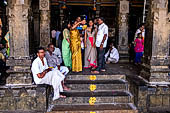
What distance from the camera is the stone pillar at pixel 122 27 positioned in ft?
27.2

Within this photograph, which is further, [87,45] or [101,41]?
[87,45]

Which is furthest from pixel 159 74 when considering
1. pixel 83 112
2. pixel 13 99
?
pixel 13 99

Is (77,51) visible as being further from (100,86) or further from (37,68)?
(37,68)

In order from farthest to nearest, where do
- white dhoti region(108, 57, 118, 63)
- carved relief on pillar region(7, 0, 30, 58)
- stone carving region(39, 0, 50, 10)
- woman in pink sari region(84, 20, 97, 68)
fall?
stone carving region(39, 0, 50, 10)
white dhoti region(108, 57, 118, 63)
woman in pink sari region(84, 20, 97, 68)
carved relief on pillar region(7, 0, 30, 58)

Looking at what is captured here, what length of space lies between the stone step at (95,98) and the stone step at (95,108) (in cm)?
10

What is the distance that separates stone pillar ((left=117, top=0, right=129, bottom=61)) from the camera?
8281 mm

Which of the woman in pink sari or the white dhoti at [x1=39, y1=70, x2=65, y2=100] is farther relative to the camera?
the woman in pink sari

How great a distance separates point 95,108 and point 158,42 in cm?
252

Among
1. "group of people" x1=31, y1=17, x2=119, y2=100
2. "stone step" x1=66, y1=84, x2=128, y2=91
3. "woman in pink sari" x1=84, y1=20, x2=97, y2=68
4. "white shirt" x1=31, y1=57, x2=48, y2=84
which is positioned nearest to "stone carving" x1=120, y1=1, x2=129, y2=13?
"group of people" x1=31, y1=17, x2=119, y2=100

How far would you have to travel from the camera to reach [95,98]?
4492mm

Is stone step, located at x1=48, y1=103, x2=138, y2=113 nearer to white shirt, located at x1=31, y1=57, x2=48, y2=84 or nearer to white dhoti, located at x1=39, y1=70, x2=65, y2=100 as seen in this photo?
white dhoti, located at x1=39, y1=70, x2=65, y2=100

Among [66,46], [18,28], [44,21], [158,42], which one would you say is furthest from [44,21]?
[158,42]

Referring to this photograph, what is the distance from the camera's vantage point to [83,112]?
4184 mm

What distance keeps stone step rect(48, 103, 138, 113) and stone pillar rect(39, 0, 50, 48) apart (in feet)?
15.8
